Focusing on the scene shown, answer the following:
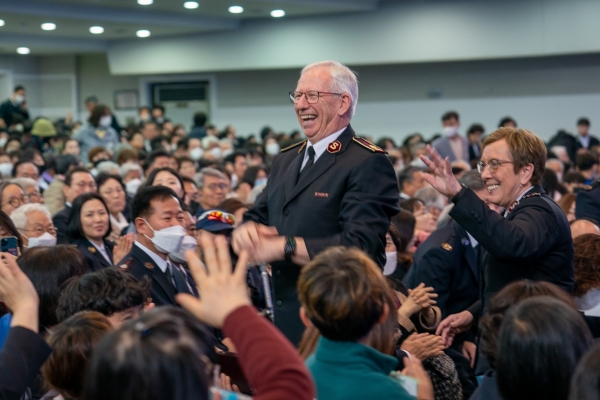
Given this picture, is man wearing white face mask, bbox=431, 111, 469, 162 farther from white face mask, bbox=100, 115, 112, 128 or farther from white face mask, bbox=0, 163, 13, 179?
white face mask, bbox=0, 163, 13, 179

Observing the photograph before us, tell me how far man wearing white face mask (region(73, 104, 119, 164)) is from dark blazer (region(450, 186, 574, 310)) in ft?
27.1

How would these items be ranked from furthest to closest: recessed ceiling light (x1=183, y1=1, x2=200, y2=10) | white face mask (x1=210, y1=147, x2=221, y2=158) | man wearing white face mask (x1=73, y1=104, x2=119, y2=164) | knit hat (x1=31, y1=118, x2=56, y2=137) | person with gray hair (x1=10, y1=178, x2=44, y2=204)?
recessed ceiling light (x1=183, y1=1, x2=200, y2=10)
knit hat (x1=31, y1=118, x2=56, y2=137)
white face mask (x1=210, y1=147, x2=221, y2=158)
man wearing white face mask (x1=73, y1=104, x2=119, y2=164)
person with gray hair (x1=10, y1=178, x2=44, y2=204)

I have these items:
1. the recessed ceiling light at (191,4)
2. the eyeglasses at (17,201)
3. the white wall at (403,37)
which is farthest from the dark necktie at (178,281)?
the white wall at (403,37)

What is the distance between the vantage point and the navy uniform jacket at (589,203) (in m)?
5.52

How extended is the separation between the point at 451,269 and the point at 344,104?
128 centimetres

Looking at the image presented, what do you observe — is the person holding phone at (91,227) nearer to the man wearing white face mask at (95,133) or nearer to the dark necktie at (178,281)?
the dark necktie at (178,281)

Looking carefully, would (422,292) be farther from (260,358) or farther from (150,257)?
(260,358)

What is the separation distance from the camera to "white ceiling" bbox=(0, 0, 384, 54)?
1260cm

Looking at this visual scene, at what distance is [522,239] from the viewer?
264 cm

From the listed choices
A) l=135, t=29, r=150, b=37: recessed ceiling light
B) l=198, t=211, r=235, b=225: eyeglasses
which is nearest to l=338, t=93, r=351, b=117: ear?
l=198, t=211, r=235, b=225: eyeglasses

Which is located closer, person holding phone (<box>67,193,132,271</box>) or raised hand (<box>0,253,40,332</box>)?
raised hand (<box>0,253,40,332</box>)

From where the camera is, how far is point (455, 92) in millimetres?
15148

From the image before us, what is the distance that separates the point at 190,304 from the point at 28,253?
188 centimetres

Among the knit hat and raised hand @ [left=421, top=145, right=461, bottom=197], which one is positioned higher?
the knit hat
